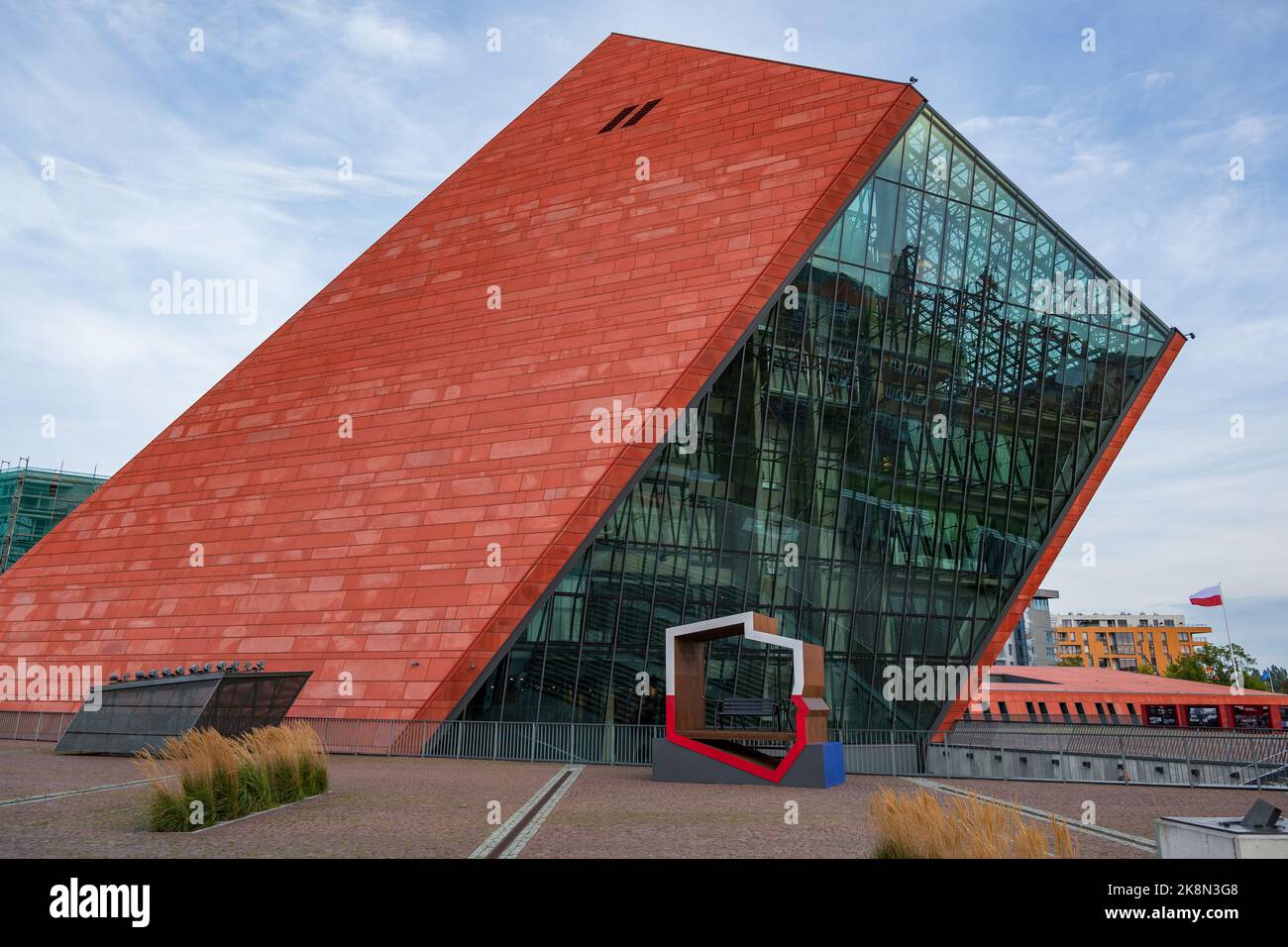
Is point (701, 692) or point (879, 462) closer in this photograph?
point (701, 692)

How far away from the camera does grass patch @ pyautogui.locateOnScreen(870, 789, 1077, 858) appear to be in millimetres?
5867

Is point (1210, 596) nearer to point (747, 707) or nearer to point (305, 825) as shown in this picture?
point (747, 707)

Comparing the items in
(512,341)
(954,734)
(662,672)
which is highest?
(512,341)

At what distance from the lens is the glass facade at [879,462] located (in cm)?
2500

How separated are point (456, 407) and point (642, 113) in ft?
44.5

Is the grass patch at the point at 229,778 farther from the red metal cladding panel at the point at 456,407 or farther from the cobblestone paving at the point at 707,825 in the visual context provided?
the red metal cladding panel at the point at 456,407

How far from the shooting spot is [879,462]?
2856 cm

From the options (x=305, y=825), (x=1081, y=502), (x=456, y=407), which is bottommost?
(x=305, y=825)

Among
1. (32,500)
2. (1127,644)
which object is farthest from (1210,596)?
(1127,644)

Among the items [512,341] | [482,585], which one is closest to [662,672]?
[482,585]

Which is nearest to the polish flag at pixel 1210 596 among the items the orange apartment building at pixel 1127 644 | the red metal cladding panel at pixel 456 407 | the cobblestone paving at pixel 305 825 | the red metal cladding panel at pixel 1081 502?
the red metal cladding panel at pixel 1081 502

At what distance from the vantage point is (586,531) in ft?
75.5
